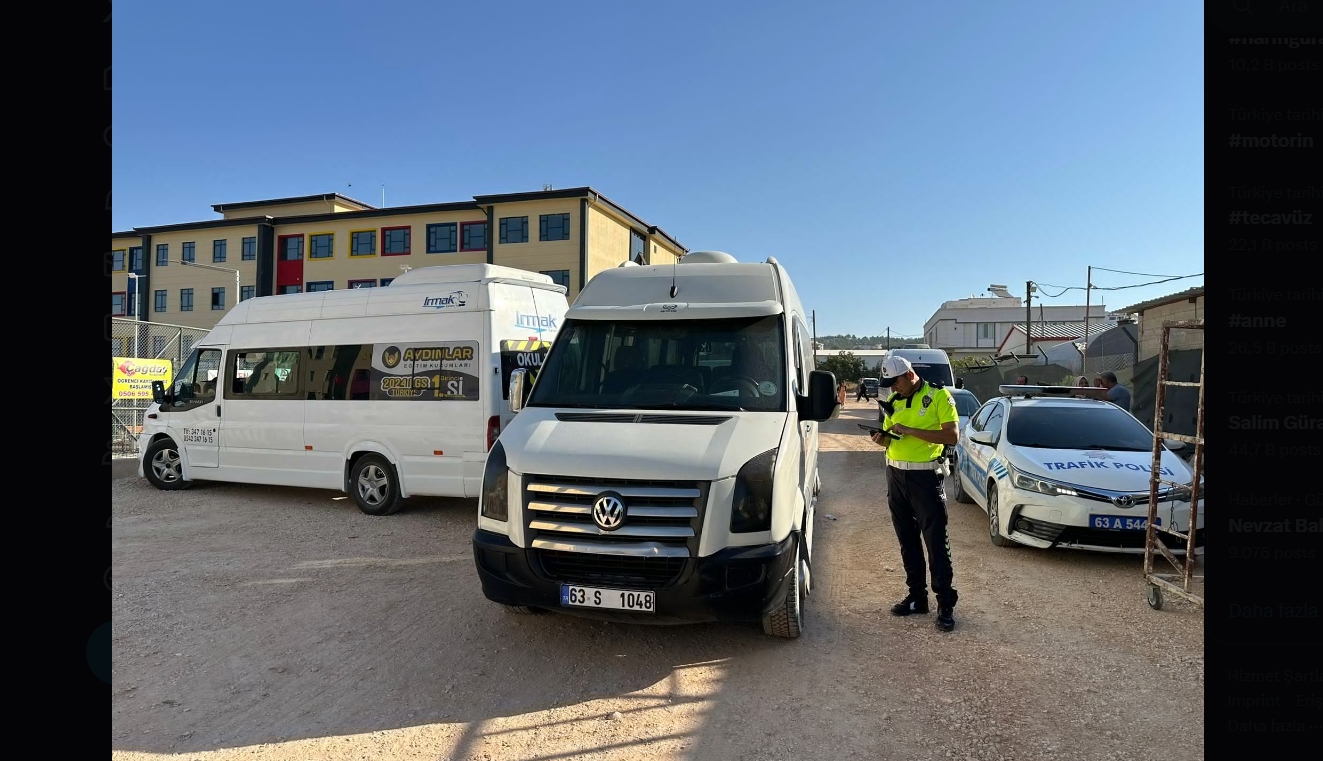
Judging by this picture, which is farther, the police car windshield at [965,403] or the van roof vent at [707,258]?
the police car windshield at [965,403]

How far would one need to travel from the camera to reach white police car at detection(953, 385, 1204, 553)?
5.77m

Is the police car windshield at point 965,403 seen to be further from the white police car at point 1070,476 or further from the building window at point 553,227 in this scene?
the building window at point 553,227

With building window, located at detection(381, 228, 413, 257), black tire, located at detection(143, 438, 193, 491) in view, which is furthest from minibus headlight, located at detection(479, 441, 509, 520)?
building window, located at detection(381, 228, 413, 257)

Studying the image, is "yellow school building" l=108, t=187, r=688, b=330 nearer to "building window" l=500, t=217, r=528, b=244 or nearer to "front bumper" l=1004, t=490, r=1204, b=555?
"building window" l=500, t=217, r=528, b=244

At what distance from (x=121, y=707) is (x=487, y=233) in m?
37.7

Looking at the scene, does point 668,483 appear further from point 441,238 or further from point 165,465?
point 441,238

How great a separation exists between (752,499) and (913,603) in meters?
1.93

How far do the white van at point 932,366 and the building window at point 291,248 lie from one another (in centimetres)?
3919

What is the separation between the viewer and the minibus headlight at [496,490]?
413 cm

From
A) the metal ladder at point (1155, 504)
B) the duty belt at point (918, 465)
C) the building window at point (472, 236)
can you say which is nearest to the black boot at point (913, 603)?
the duty belt at point (918, 465)

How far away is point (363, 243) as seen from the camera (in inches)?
1640

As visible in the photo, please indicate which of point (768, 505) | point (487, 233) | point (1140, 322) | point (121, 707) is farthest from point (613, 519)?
point (487, 233)
